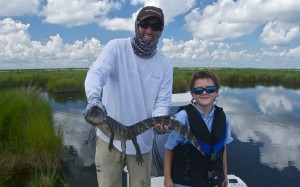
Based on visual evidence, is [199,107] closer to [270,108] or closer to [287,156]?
[287,156]

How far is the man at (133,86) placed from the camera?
3.24 metres

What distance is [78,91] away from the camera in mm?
27969

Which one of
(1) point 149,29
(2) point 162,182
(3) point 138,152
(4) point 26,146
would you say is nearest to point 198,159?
(3) point 138,152

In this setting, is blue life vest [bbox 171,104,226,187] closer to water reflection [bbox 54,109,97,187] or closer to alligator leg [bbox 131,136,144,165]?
alligator leg [bbox 131,136,144,165]

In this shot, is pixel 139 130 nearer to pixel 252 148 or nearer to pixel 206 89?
pixel 206 89

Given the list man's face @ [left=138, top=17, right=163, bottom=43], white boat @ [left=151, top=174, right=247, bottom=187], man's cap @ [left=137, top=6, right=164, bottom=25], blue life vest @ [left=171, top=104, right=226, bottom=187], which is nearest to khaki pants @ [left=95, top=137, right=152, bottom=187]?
blue life vest @ [left=171, top=104, right=226, bottom=187]

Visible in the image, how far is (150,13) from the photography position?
318cm

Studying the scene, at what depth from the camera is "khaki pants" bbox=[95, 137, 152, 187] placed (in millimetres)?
3352

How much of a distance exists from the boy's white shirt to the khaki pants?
0.10 m

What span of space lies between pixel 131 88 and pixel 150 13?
0.73 meters

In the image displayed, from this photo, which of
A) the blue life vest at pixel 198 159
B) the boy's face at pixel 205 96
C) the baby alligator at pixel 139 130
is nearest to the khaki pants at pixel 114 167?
the baby alligator at pixel 139 130

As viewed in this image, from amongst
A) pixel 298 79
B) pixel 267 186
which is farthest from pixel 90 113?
pixel 298 79

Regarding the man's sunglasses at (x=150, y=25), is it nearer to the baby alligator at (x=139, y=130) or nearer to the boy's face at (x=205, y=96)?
the boy's face at (x=205, y=96)

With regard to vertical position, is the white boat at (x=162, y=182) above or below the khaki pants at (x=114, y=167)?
below
